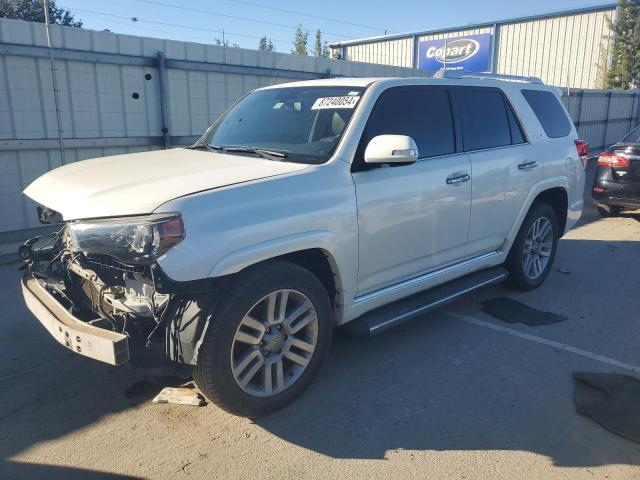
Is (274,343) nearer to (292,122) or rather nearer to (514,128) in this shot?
(292,122)

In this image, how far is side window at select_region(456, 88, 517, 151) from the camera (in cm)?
452

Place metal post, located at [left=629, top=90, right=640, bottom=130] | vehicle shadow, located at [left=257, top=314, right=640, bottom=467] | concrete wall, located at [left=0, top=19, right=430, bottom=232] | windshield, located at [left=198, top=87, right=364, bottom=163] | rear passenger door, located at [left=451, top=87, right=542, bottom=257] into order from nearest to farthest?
vehicle shadow, located at [left=257, top=314, right=640, bottom=467] → windshield, located at [left=198, top=87, right=364, bottom=163] → rear passenger door, located at [left=451, top=87, right=542, bottom=257] → concrete wall, located at [left=0, top=19, right=430, bottom=232] → metal post, located at [left=629, top=90, right=640, bottom=130]

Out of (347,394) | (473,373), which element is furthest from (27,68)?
(473,373)

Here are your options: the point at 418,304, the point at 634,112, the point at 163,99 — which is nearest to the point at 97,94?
the point at 163,99

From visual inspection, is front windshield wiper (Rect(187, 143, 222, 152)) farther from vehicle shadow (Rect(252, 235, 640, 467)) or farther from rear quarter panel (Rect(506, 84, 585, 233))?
rear quarter panel (Rect(506, 84, 585, 233))

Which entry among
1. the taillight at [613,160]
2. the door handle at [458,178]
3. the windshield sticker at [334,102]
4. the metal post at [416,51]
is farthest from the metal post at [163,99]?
the metal post at [416,51]

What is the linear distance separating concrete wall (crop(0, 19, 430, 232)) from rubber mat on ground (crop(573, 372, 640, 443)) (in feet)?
21.4

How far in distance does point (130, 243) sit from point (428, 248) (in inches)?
87.7

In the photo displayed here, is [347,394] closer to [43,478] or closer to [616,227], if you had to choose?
[43,478]

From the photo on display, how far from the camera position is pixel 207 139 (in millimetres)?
4590

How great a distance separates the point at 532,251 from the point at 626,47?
2780cm

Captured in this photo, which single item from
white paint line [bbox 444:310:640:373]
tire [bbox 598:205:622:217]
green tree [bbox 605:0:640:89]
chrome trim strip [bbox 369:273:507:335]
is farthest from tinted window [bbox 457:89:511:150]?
green tree [bbox 605:0:640:89]

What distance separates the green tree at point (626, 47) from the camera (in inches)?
1076

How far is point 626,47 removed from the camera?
27656 mm
